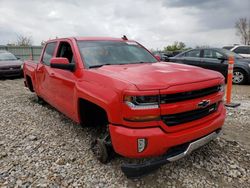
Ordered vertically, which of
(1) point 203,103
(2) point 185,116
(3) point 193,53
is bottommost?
(2) point 185,116

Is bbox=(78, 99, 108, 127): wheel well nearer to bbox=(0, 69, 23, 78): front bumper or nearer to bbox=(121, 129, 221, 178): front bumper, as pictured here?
bbox=(121, 129, 221, 178): front bumper

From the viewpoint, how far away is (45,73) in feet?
16.9

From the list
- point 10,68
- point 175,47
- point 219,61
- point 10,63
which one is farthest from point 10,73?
point 175,47

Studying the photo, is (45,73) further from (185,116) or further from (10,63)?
(10,63)

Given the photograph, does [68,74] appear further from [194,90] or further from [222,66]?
[222,66]

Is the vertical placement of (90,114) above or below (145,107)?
below

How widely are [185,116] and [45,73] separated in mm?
3471

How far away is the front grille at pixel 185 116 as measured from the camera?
2586mm

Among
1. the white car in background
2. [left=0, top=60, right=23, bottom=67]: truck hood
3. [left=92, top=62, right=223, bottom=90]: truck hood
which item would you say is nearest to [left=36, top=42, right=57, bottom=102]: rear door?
[left=92, top=62, right=223, bottom=90]: truck hood

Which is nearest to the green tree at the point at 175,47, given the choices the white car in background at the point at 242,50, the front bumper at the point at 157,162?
the white car in background at the point at 242,50

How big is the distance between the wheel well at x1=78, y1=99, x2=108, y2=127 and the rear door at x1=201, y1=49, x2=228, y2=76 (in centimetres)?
722

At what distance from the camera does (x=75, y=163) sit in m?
3.35

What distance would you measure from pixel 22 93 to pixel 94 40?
202 inches

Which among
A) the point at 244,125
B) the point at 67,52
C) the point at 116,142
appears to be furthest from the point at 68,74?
the point at 244,125
